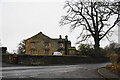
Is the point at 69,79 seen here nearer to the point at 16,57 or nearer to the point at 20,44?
the point at 16,57

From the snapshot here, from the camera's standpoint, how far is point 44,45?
76688 mm

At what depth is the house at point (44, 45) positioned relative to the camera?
75500 millimetres

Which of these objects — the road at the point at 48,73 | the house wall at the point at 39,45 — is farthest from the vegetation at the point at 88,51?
the house wall at the point at 39,45

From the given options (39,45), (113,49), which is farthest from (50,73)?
(39,45)

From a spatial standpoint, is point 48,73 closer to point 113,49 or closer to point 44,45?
point 113,49

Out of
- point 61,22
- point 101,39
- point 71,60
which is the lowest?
point 71,60

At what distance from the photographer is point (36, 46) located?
75.2 metres

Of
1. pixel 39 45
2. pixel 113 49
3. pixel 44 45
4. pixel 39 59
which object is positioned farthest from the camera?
pixel 44 45

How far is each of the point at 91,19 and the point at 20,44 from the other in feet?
202

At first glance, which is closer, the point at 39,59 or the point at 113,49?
the point at 39,59

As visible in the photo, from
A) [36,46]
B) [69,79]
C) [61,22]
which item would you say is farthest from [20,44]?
[69,79]

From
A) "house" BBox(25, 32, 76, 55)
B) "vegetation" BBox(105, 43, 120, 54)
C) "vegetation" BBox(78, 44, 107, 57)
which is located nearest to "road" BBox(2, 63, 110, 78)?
"vegetation" BBox(105, 43, 120, 54)

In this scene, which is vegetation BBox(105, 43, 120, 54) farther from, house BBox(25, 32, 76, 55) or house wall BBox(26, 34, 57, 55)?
house wall BBox(26, 34, 57, 55)

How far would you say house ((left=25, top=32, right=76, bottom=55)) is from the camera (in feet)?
248
